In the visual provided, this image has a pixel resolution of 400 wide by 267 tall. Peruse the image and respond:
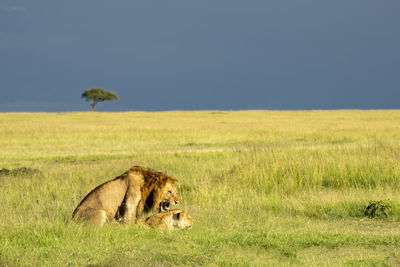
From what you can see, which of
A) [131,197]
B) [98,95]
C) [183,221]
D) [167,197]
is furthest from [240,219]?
[98,95]

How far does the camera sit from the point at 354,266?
6.20 meters

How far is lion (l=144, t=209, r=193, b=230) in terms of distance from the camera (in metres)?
7.11

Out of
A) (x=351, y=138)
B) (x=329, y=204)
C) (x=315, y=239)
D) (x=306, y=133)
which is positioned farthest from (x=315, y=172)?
(x=306, y=133)

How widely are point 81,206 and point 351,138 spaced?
2714 centimetres

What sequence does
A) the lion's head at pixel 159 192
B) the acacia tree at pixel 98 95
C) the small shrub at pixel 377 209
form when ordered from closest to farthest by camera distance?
the lion's head at pixel 159 192 → the small shrub at pixel 377 209 → the acacia tree at pixel 98 95

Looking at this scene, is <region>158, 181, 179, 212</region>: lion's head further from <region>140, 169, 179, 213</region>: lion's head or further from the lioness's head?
the lioness's head

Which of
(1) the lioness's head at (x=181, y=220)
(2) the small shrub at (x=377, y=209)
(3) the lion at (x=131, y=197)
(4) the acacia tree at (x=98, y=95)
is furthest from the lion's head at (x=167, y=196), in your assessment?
(4) the acacia tree at (x=98, y=95)

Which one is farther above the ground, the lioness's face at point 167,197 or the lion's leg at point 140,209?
the lioness's face at point 167,197

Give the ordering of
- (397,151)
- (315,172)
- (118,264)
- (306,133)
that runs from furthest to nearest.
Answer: (306,133) < (397,151) < (315,172) < (118,264)

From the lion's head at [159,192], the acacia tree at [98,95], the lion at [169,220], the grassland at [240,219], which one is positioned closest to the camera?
the grassland at [240,219]

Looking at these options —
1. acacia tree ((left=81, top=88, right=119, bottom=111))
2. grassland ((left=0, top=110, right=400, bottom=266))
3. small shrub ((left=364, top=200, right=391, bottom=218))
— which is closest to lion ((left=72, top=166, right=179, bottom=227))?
grassland ((left=0, top=110, right=400, bottom=266))

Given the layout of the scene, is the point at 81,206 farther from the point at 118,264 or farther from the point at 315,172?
the point at 315,172

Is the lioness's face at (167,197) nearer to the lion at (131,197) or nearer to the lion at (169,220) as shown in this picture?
the lion at (131,197)

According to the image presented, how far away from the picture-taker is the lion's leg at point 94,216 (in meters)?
6.73
